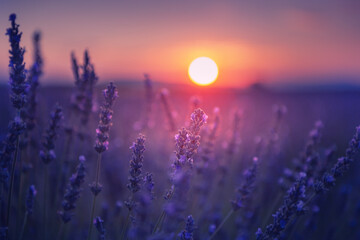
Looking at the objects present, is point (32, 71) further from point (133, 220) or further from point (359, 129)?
point (359, 129)

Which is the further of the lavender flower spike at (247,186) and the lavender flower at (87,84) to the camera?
the lavender flower at (87,84)

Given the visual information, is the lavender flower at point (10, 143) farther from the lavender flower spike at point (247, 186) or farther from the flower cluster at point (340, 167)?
the flower cluster at point (340, 167)

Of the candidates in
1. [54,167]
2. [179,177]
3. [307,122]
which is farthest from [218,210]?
[307,122]

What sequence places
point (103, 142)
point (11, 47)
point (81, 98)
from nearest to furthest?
point (11, 47) → point (103, 142) → point (81, 98)

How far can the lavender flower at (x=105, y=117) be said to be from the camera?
1.36 metres

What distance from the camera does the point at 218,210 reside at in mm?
3092

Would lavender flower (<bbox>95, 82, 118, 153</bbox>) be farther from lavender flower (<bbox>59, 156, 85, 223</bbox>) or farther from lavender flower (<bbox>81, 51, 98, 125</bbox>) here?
lavender flower (<bbox>81, 51, 98, 125</bbox>)

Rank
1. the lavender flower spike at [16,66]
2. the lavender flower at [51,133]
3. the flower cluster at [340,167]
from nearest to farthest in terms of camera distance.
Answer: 1. the lavender flower spike at [16,66]
2. the flower cluster at [340,167]
3. the lavender flower at [51,133]

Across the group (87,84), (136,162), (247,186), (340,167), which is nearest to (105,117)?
(136,162)

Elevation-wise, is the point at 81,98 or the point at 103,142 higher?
the point at 81,98

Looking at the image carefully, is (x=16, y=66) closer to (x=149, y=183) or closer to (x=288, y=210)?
(x=149, y=183)

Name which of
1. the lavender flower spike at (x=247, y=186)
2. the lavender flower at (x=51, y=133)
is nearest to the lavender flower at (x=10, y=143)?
the lavender flower at (x=51, y=133)

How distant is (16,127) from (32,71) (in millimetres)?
822

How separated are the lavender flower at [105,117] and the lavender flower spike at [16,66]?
0.40 m
